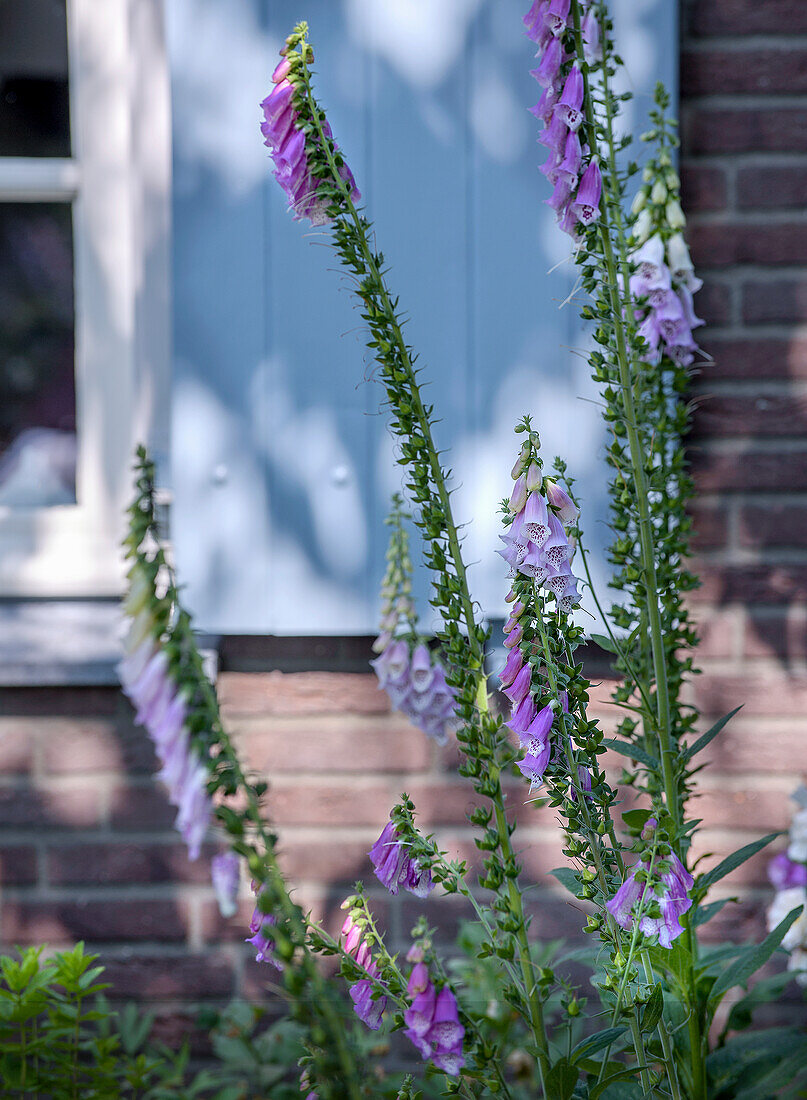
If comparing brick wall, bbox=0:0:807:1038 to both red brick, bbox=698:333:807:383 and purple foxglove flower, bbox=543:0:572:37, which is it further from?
purple foxglove flower, bbox=543:0:572:37

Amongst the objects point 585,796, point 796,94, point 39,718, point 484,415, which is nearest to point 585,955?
point 585,796

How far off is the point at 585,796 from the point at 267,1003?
1163mm

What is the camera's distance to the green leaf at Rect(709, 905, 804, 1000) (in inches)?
36.2

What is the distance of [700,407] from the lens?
161 cm

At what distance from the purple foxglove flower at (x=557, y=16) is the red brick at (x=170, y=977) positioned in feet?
4.95

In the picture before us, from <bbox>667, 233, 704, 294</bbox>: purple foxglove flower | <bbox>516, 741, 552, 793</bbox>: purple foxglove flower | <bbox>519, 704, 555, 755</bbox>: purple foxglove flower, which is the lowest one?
<bbox>516, 741, 552, 793</bbox>: purple foxglove flower

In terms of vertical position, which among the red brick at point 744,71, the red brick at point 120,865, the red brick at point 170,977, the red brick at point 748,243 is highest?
the red brick at point 744,71

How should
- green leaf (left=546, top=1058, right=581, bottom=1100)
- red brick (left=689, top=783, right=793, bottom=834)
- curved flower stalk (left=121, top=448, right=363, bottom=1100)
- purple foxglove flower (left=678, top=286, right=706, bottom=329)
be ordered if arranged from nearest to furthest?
curved flower stalk (left=121, top=448, right=363, bottom=1100) < green leaf (left=546, top=1058, right=581, bottom=1100) < purple foxglove flower (left=678, top=286, right=706, bottom=329) < red brick (left=689, top=783, right=793, bottom=834)

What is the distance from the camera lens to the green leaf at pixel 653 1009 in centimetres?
73

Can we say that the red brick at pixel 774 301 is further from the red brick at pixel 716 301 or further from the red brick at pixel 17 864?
the red brick at pixel 17 864

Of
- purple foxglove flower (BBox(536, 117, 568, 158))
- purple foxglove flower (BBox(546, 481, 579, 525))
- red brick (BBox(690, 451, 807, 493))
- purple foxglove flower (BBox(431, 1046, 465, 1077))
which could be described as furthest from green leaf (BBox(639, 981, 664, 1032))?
red brick (BBox(690, 451, 807, 493))

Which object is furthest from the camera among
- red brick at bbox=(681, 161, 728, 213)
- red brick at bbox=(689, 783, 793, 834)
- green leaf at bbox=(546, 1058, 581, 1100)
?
red brick at bbox=(689, 783, 793, 834)

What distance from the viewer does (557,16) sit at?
0.76 meters

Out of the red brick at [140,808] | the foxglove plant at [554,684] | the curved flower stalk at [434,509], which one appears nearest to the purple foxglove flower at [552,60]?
the foxglove plant at [554,684]
